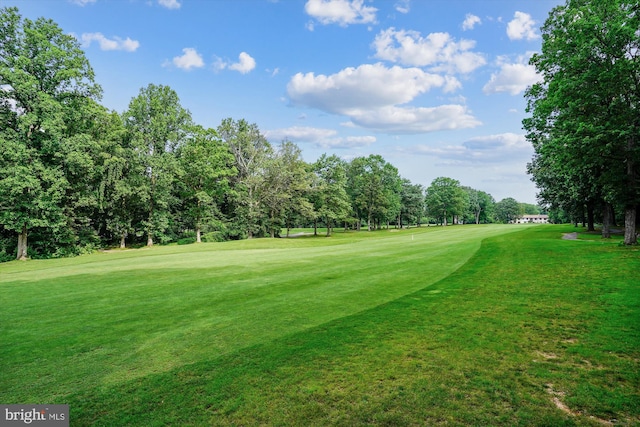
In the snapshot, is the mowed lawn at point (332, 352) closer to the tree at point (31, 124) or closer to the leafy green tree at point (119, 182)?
the tree at point (31, 124)

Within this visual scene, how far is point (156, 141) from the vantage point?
44500 mm

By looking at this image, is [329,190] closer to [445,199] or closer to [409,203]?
[409,203]

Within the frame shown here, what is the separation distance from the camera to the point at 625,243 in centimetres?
1920

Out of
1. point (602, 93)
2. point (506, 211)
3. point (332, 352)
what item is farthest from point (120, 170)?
point (506, 211)

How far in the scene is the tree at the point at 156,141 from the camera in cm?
4178

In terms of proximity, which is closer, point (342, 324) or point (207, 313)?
point (342, 324)

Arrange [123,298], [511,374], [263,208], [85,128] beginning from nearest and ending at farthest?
1. [511,374]
2. [123,298]
3. [85,128]
4. [263,208]

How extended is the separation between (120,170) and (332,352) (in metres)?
43.0

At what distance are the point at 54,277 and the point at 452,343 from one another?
1768 cm

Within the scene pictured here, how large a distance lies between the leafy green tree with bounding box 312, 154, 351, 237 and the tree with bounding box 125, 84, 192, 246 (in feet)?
80.7

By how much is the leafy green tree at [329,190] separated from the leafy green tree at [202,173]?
688 inches

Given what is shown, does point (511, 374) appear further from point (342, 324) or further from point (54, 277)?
point (54, 277)

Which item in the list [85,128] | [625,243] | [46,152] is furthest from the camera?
[85,128]

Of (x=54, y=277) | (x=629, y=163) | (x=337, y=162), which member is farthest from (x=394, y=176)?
(x=54, y=277)
